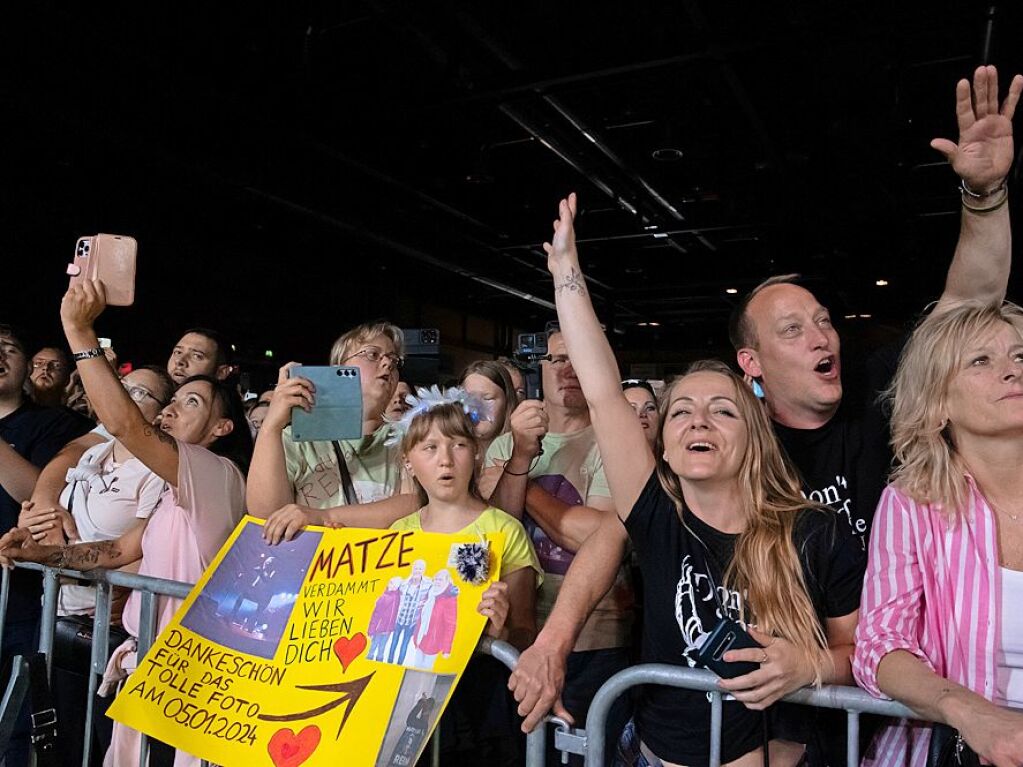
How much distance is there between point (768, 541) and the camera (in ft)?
5.28

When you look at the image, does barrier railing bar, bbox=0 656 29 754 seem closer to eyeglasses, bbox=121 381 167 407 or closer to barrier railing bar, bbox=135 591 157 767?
barrier railing bar, bbox=135 591 157 767

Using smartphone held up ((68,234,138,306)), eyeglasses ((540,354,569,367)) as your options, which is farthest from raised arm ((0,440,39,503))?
eyeglasses ((540,354,569,367))

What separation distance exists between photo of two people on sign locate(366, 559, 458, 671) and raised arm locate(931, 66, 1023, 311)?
1.37 m

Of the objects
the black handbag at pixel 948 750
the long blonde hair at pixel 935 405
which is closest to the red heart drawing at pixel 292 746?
the black handbag at pixel 948 750

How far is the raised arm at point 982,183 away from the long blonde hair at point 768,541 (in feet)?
1.92

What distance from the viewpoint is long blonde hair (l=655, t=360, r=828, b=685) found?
1.54 metres

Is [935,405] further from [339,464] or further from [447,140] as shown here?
[447,140]

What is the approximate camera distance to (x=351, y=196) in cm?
988

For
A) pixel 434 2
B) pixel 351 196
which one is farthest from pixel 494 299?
pixel 434 2

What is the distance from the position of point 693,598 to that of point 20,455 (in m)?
2.75

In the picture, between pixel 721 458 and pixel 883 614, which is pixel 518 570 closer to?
pixel 721 458

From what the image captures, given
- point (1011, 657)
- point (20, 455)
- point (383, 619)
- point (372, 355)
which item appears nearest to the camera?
point (1011, 657)

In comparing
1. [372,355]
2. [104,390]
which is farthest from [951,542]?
[104,390]

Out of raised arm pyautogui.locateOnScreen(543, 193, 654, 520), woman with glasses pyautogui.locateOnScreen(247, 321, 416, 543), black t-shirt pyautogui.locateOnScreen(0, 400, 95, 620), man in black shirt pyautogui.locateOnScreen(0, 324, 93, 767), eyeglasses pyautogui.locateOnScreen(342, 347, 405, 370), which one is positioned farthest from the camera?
black t-shirt pyautogui.locateOnScreen(0, 400, 95, 620)
